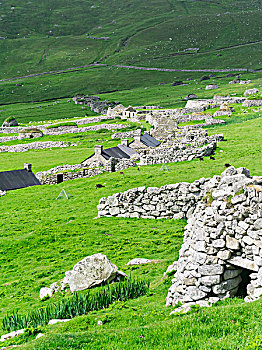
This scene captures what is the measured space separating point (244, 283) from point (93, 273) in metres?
6.45

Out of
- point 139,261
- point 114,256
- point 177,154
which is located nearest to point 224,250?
point 139,261

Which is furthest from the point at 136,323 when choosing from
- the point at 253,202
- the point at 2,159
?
the point at 2,159

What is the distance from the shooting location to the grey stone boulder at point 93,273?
1658 cm

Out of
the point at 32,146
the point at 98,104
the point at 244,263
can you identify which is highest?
the point at 98,104

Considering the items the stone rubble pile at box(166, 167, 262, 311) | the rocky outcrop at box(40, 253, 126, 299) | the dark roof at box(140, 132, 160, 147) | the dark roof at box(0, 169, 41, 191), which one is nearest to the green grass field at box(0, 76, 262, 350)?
the stone rubble pile at box(166, 167, 262, 311)

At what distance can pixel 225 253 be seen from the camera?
1318cm

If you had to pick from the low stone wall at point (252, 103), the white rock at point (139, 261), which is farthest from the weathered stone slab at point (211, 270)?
the low stone wall at point (252, 103)

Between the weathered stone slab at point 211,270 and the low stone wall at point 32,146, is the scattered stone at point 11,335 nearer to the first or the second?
the weathered stone slab at point 211,270

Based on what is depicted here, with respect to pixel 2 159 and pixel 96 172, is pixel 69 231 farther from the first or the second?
pixel 2 159

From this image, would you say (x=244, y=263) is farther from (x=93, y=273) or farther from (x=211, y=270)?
(x=93, y=273)

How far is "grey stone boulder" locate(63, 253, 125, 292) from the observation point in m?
16.6

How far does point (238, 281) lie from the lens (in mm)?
13766

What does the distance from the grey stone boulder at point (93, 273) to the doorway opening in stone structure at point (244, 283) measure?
5526 millimetres

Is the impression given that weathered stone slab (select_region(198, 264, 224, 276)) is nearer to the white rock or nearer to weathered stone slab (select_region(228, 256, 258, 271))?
weathered stone slab (select_region(228, 256, 258, 271))
